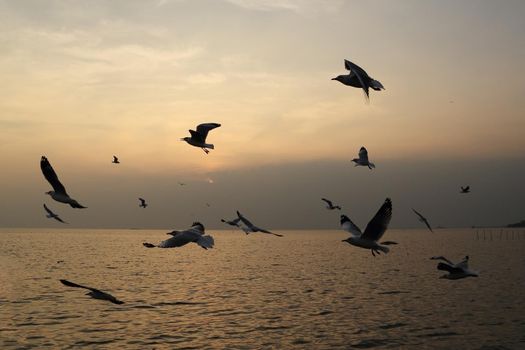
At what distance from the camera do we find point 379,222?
59.1ft

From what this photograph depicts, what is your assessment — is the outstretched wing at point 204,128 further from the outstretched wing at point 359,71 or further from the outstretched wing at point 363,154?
the outstretched wing at point 363,154

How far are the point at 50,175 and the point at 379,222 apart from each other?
1219 centimetres

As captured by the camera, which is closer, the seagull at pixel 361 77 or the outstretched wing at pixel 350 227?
the seagull at pixel 361 77

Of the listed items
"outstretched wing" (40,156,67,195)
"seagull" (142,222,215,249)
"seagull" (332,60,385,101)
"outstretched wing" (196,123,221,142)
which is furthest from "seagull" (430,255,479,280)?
"outstretched wing" (40,156,67,195)

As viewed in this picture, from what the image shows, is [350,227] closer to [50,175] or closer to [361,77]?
[361,77]

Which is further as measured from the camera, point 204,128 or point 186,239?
point 204,128

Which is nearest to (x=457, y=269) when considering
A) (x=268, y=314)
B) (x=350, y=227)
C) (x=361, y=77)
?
(x=350, y=227)

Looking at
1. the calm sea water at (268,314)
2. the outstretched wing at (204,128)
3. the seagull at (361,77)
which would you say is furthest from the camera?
the calm sea water at (268,314)

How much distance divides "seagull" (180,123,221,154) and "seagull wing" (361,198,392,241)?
829 centimetres

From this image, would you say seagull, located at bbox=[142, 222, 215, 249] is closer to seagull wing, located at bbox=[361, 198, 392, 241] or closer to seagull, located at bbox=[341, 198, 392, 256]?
seagull, located at bbox=[341, 198, 392, 256]

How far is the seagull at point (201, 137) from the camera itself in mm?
23156

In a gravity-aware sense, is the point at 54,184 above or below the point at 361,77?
below

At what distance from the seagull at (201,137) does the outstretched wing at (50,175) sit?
5.61 meters

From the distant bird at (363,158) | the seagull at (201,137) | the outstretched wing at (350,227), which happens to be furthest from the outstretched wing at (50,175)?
the distant bird at (363,158)
